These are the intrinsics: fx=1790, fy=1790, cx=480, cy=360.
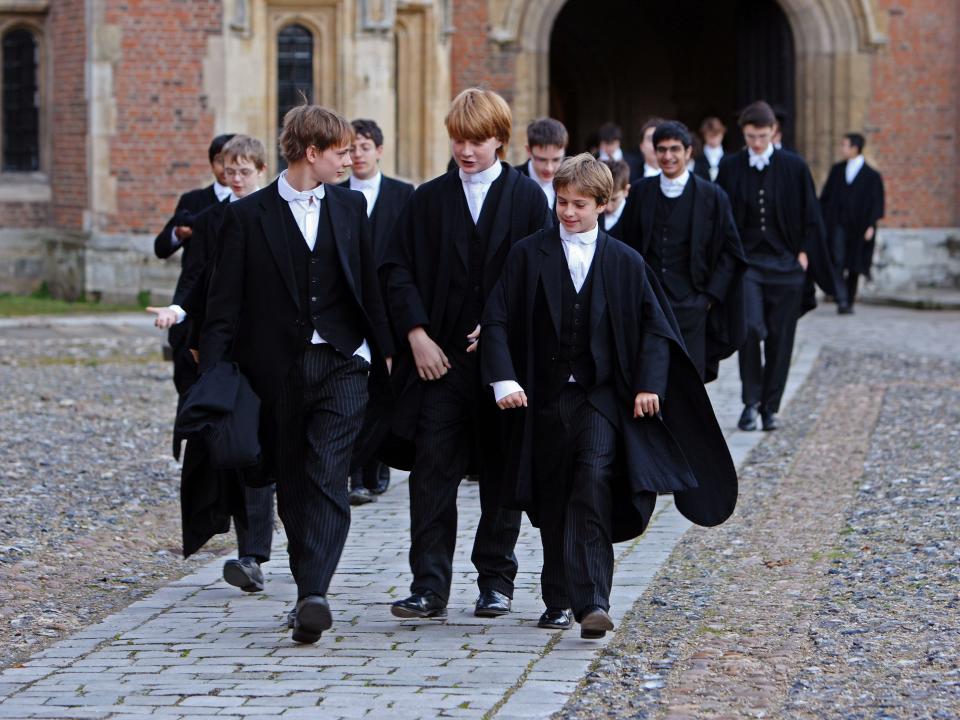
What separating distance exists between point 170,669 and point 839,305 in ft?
46.6

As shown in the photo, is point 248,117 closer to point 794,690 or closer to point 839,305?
point 839,305

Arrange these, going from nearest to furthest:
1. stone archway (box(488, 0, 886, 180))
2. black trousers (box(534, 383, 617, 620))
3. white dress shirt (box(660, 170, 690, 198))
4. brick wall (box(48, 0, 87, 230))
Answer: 1. black trousers (box(534, 383, 617, 620))
2. white dress shirt (box(660, 170, 690, 198))
3. brick wall (box(48, 0, 87, 230))
4. stone archway (box(488, 0, 886, 180))

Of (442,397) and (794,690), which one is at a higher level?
(442,397)

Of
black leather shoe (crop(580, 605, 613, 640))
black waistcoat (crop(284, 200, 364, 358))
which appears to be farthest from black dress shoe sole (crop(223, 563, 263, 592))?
black leather shoe (crop(580, 605, 613, 640))

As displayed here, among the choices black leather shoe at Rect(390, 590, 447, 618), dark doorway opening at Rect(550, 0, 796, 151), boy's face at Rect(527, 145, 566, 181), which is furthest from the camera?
dark doorway opening at Rect(550, 0, 796, 151)

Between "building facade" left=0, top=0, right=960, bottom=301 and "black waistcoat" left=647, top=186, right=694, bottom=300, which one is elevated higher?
"building facade" left=0, top=0, right=960, bottom=301

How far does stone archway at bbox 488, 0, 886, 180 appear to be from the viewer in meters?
20.6

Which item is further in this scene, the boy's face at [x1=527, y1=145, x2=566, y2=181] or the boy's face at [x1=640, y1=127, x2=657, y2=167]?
the boy's face at [x1=640, y1=127, x2=657, y2=167]

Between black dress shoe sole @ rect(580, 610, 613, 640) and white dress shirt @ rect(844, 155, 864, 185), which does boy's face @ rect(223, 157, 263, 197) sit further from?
white dress shirt @ rect(844, 155, 864, 185)

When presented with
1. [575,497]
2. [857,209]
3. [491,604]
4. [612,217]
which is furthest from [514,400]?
Answer: [857,209]

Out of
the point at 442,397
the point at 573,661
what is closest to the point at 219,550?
the point at 442,397

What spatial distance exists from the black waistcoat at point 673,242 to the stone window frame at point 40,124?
11987 millimetres

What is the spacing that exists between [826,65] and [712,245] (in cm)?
1247

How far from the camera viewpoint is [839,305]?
18562mm
